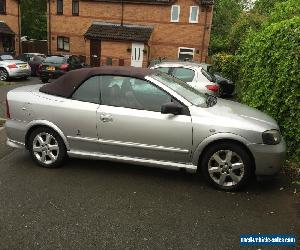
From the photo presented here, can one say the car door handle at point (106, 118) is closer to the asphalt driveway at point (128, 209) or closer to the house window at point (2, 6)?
the asphalt driveway at point (128, 209)

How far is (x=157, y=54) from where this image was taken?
28906 mm

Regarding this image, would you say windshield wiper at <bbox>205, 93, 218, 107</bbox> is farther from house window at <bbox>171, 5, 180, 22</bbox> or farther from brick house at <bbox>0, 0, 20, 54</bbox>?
brick house at <bbox>0, 0, 20, 54</bbox>

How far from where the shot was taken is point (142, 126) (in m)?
5.12

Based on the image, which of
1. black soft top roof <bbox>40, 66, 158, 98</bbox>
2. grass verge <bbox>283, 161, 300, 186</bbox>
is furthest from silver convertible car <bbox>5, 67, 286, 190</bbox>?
grass verge <bbox>283, 161, 300, 186</bbox>

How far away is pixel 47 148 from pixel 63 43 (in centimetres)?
2724

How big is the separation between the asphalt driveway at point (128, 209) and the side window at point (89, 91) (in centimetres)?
117

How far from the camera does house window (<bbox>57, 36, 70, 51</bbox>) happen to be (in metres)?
31.0

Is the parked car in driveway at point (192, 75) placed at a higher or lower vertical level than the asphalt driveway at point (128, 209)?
higher

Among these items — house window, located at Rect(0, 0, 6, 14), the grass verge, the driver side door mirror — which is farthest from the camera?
house window, located at Rect(0, 0, 6, 14)

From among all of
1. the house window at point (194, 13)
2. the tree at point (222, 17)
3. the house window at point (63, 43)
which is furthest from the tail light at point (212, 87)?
the tree at point (222, 17)

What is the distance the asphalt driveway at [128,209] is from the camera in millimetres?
3803

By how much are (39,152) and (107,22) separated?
25275 millimetres

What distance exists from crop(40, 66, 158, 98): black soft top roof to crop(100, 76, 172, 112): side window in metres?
0.10

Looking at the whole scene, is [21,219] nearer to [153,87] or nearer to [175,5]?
[153,87]
